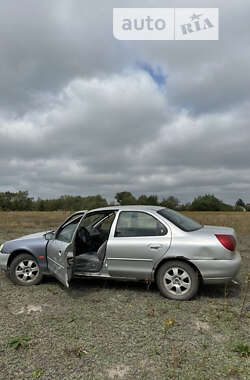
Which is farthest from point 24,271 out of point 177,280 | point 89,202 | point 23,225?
point 89,202

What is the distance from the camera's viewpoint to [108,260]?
452cm

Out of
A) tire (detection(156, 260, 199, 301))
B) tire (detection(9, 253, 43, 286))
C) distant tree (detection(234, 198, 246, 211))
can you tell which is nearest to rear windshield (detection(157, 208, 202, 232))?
tire (detection(156, 260, 199, 301))

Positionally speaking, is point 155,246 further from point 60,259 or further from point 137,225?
point 60,259

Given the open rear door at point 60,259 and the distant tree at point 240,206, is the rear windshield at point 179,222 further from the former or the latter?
the distant tree at point 240,206

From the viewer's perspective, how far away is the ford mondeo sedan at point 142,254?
4062 mm

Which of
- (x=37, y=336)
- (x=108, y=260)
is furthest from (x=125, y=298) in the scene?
(x=37, y=336)

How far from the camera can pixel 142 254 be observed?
432cm

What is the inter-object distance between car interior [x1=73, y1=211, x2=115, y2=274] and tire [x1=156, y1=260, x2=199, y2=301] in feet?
3.88

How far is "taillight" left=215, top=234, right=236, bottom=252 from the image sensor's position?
13.3 feet

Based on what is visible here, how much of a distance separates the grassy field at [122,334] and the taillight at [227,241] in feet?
2.95

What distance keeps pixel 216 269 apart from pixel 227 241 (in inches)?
19.2

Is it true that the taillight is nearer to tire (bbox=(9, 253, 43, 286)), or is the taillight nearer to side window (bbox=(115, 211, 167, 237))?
side window (bbox=(115, 211, 167, 237))

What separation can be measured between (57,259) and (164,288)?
1959 millimetres

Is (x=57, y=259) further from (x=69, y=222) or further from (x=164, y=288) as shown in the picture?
(x=164, y=288)
